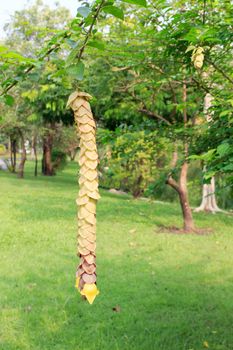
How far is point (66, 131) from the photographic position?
2414 cm

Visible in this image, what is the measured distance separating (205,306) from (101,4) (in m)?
4.43

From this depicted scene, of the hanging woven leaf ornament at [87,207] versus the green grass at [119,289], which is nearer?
the hanging woven leaf ornament at [87,207]

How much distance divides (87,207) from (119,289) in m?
4.65

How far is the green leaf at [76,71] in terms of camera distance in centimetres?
95

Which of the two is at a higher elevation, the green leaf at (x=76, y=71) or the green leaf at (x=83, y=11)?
the green leaf at (x=83, y=11)

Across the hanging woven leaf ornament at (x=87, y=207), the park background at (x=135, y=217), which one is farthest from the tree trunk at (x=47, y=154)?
the hanging woven leaf ornament at (x=87, y=207)

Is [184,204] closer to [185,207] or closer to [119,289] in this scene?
[185,207]

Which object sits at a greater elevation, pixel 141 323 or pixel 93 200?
pixel 93 200

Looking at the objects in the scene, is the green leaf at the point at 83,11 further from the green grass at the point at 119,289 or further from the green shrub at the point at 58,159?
the green shrub at the point at 58,159

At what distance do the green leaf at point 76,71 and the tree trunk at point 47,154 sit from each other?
69.1 ft

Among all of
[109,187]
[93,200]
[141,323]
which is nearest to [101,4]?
[93,200]

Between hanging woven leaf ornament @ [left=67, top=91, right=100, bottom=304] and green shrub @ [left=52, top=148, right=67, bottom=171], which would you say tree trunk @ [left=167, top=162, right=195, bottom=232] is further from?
green shrub @ [left=52, top=148, right=67, bottom=171]

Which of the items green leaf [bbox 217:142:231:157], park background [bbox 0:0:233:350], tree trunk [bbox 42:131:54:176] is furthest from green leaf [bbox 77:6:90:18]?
tree trunk [bbox 42:131:54:176]

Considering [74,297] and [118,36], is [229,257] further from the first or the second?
[118,36]
